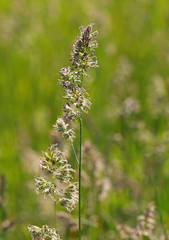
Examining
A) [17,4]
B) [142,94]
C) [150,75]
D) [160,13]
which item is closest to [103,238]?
[142,94]

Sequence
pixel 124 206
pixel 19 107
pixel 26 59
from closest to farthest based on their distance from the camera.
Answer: pixel 124 206, pixel 19 107, pixel 26 59

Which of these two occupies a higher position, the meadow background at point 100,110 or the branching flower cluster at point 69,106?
the meadow background at point 100,110

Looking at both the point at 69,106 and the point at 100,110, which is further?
the point at 100,110

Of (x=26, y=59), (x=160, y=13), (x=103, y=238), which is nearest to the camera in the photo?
(x=103, y=238)

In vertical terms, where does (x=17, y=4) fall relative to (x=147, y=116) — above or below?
above

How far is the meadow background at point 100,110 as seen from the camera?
376cm

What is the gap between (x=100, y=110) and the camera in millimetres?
6094

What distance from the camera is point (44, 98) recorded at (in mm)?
6664

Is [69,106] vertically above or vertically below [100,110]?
below

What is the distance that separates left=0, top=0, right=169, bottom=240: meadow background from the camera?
376 cm

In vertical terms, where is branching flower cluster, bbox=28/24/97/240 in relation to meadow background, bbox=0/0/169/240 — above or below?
below

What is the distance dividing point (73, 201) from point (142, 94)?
202 inches

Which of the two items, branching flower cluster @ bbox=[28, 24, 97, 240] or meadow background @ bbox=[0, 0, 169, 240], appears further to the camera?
meadow background @ bbox=[0, 0, 169, 240]

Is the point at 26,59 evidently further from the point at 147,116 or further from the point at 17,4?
the point at 147,116
